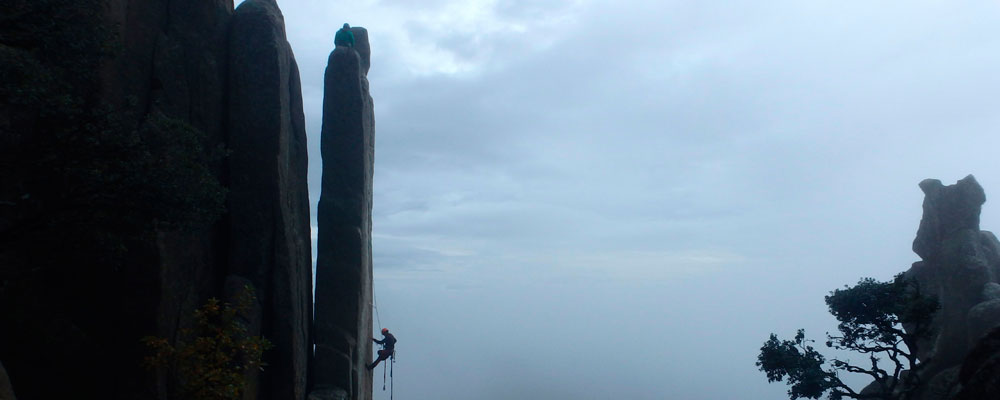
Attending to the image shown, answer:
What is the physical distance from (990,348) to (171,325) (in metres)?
22.8

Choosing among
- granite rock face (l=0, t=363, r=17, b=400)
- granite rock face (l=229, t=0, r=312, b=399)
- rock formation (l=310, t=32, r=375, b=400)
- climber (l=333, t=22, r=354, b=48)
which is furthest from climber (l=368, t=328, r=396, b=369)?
granite rock face (l=0, t=363, r=17, b=400)

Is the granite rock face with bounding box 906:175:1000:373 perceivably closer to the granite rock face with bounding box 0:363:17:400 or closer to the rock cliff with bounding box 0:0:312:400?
the rock cliff with bounding box 0:0:312:400

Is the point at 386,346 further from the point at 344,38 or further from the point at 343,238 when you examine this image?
the point at 344,38

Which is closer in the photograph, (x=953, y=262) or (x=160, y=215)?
(x=160, y=215)

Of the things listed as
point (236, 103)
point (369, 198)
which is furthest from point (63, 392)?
point (369, 198)

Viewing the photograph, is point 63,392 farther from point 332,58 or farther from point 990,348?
point 990,348

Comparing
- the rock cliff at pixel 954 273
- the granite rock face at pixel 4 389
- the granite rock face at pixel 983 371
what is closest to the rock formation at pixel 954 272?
the rock cliff at pixel 954 273

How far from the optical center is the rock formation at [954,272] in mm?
34344

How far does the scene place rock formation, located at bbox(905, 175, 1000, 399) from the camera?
34344 millimetres

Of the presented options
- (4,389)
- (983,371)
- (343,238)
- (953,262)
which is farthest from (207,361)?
(953,262)

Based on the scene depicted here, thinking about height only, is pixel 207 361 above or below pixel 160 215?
below

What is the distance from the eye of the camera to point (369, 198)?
34844 mm

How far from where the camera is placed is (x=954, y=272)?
37.9 meters

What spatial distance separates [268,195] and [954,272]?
112 feet
